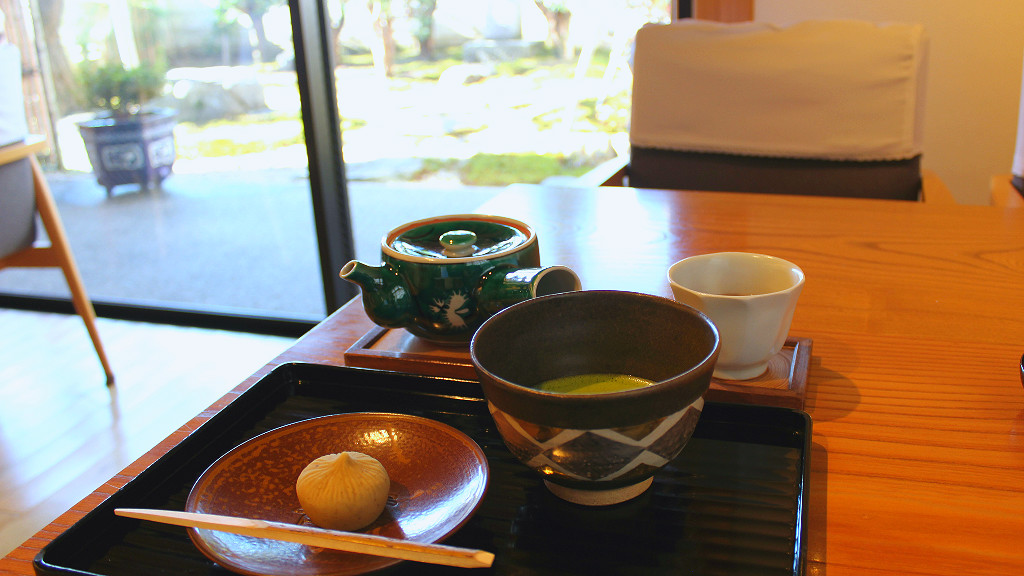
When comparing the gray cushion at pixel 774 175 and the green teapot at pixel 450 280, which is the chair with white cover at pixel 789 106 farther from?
the green teapot at pixel 450 280

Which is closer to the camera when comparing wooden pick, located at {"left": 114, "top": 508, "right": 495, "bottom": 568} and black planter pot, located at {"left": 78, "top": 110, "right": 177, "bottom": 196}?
wooden pick, located at {"left": 114, "top": 508, "right": 495, "bottom": 568}

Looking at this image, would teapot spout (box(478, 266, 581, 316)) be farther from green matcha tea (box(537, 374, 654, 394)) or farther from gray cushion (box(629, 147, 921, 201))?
gray cushion (box(629, 147, 921, 201))

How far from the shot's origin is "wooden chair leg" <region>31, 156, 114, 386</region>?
1.95m

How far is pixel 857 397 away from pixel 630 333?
0.19 m

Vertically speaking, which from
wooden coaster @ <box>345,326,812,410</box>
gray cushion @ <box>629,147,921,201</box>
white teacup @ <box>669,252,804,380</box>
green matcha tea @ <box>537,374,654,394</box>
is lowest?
gray cushion @ <box>629,147,921,201</box>

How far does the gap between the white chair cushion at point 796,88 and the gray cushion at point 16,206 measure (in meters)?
1.50

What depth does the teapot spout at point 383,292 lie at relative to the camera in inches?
23.9

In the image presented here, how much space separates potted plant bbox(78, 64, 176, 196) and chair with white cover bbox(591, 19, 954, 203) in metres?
1.38

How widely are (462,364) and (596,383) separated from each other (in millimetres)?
143

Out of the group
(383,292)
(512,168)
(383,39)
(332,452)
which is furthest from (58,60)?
(332,452)

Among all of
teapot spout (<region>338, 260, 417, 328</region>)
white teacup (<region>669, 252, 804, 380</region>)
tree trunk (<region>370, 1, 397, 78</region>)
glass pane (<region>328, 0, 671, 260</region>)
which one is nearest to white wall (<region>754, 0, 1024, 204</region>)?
glass pane (<region>328, 0, 671, 260</region>)

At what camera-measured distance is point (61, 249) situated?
1986 mm

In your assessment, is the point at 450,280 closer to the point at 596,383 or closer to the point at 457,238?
the point at 457,238

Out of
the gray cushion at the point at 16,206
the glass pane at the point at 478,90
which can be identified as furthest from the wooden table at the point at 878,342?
the gray cushion at the point at 16,206
